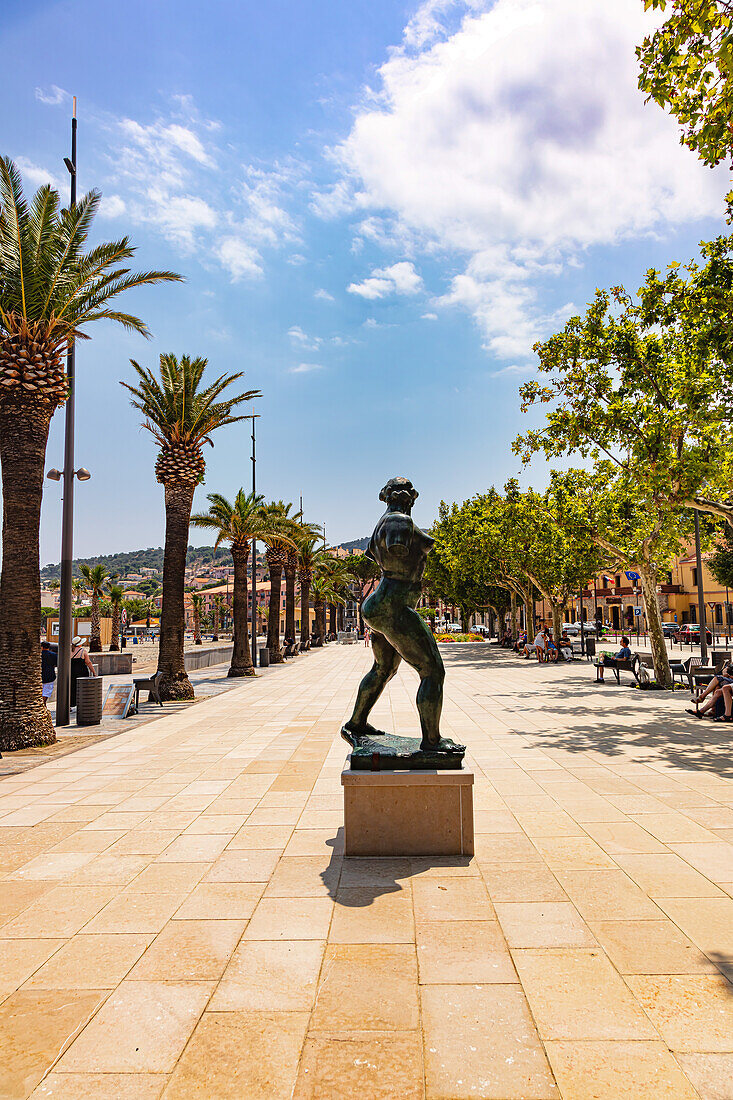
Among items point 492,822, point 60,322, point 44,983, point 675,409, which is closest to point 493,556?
point 675,409

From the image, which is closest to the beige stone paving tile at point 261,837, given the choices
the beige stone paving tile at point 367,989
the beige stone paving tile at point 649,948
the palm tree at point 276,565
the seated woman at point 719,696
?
the beige stone paving tile at point 367,989

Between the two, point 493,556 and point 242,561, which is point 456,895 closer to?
point 242,561

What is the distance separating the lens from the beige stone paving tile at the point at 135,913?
3.87m

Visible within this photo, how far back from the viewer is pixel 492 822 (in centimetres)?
575

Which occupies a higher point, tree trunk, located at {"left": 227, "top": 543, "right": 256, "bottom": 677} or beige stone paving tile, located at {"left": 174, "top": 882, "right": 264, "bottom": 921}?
tree trunk, located at {"left": 227, "top": 543, "right": 256, "bottom": 677}

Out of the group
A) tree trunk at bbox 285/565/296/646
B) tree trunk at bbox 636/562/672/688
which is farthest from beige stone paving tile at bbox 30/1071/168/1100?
tree trunk at bbox 285/565/296/646

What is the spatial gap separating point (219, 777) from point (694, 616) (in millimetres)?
66820

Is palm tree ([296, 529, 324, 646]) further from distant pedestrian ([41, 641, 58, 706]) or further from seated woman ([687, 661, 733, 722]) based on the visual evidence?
seated woman ([687, 661, 733, 722])

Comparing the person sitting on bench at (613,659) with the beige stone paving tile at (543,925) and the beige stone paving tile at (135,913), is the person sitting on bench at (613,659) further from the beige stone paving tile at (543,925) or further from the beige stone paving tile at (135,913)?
the beige stone paving tile at (135,913)

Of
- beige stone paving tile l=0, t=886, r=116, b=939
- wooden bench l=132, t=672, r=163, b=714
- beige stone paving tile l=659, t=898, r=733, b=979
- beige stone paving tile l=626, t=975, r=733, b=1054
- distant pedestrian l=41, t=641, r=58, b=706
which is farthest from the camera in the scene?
distant pedestrian l=41, t=641, r=58, b=706

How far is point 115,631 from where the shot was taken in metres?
47.2

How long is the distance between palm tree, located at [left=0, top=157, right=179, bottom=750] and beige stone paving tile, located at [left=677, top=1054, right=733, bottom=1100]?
9.73m

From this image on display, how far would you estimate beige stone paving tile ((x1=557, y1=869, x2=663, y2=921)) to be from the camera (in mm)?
3883

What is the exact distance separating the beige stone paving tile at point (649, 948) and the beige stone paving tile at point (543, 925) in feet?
0.32
